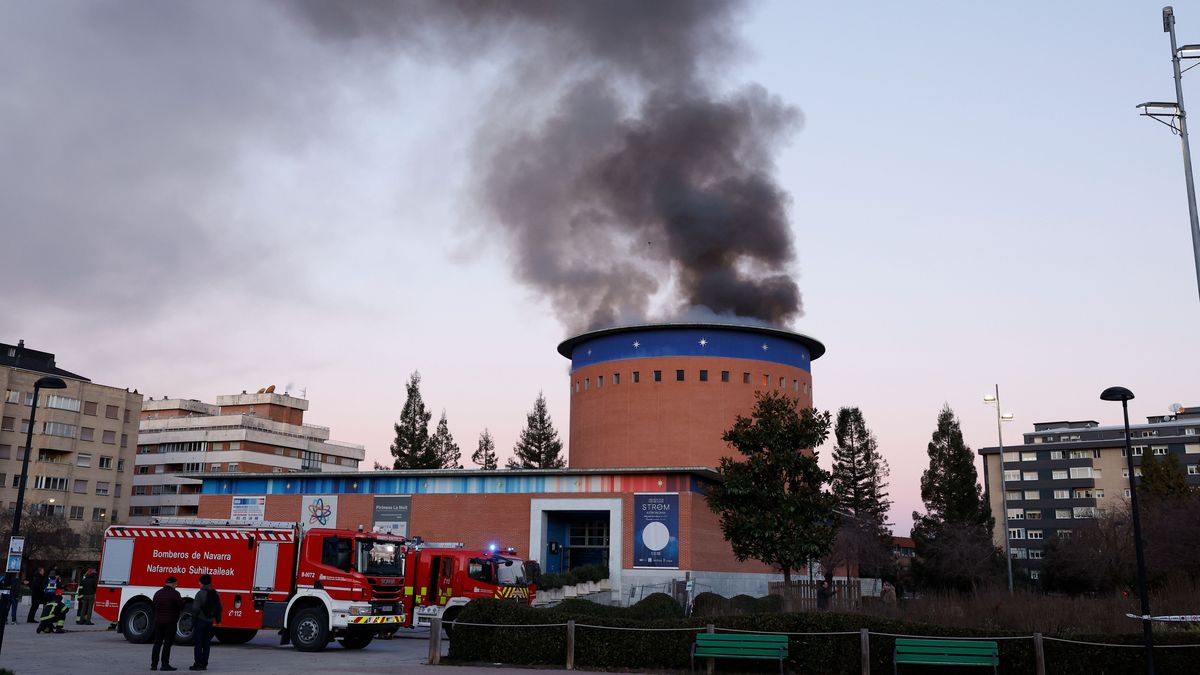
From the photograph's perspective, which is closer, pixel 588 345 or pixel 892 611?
pixel 892 611

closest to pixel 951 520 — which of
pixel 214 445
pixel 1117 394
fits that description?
pixel 1117 394

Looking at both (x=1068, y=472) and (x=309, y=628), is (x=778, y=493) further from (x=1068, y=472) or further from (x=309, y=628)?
(x=1068, y=472)

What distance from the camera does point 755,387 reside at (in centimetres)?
5219

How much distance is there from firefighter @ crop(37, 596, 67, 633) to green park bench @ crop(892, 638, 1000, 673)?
2111 centimetres

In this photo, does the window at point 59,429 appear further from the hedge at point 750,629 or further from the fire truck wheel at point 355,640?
the hedge at point 750,629

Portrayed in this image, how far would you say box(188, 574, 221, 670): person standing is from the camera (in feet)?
58.4

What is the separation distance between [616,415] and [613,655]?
3434 cm

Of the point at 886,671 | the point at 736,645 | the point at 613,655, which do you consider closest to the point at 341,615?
the point at 613,655

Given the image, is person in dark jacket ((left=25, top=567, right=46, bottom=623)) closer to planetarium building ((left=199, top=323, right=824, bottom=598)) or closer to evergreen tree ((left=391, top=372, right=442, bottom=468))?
planetarium building ((left=199, top=323, right=824, bottom=598))

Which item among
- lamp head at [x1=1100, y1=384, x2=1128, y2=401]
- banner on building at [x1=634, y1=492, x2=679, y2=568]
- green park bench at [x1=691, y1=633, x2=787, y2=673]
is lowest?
green park bench at [x1=691, y1=633, x2=787, y2=673]

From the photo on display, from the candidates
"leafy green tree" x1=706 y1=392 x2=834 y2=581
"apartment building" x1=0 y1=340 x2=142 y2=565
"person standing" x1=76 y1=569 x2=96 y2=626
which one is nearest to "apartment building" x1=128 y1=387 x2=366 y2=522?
"apartment building" x1=0 y1=340 x2=142 y2=565

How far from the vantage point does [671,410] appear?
51.7 m

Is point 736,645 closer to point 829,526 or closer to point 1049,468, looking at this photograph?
point 829,526

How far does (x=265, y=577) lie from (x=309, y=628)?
5.24ft
